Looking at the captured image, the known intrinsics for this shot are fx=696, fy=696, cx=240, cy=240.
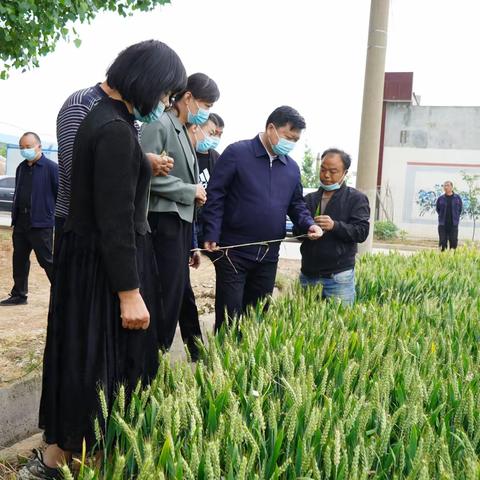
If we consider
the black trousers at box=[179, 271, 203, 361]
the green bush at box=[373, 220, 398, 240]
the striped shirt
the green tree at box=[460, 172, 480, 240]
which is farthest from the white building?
the striped shirt

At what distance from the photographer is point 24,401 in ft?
11.0

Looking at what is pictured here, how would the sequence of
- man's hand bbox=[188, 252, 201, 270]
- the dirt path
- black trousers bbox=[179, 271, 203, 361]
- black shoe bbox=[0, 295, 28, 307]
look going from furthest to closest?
black shoe bbox=[0, 295, 28, 307]
black trousers bbox=[179, 271, 203, 361]
man's hand bbox=[188, 252, 201, 270]
the dirt path

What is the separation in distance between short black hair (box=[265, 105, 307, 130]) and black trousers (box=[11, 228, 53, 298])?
117 inches

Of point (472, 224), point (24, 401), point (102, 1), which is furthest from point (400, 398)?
point (472, 224)

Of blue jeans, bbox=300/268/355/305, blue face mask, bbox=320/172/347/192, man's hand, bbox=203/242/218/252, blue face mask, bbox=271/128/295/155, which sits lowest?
blue jeans, bbox=300/268/355/305

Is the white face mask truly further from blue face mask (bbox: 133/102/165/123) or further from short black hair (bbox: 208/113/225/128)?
blue face mask (bbox: 133/102/165/123)

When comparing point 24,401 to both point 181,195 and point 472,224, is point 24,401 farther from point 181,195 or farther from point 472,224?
point 472,224

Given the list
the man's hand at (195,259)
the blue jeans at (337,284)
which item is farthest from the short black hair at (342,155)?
the man's hand at (195,259)

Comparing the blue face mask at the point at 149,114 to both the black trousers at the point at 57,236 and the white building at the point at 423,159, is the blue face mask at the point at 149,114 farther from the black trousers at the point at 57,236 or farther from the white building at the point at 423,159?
the white building at the point at 423,159

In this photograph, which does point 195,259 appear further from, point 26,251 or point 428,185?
point 428,185

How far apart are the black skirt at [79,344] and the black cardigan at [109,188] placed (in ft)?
0.22

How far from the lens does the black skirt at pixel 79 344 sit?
92.9 inches

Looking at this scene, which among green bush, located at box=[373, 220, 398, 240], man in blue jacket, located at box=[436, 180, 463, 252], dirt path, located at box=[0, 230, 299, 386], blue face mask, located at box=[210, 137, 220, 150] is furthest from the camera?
green bush, located at box=[373, 220, 398, 240]

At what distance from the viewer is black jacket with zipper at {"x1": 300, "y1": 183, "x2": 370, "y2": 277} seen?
4.46 metres
